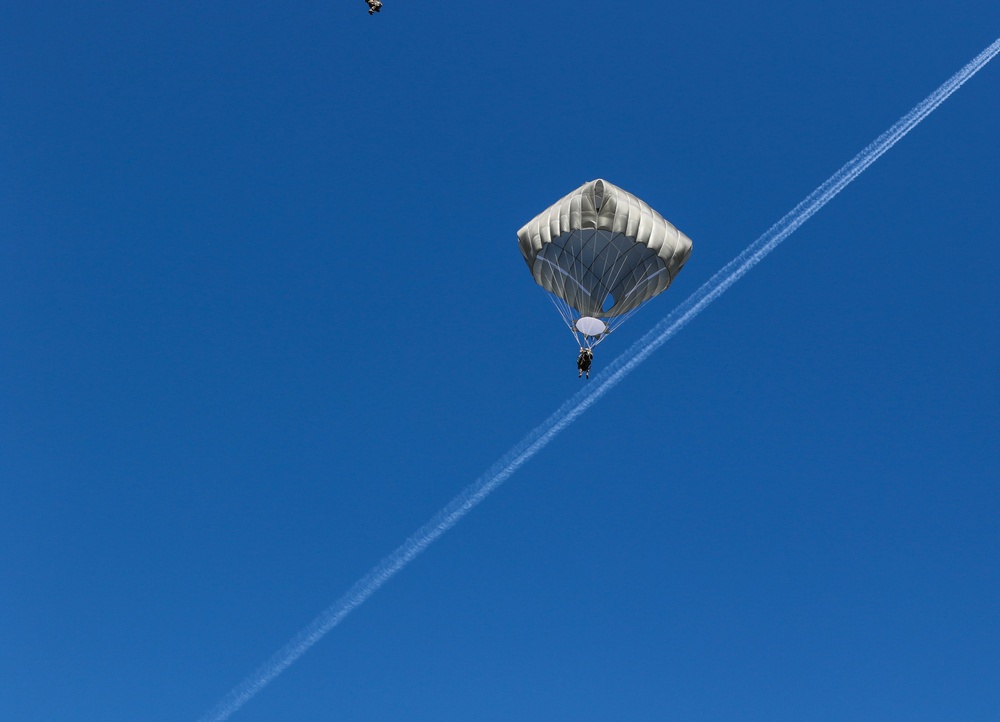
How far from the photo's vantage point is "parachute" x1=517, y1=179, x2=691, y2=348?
59.1m

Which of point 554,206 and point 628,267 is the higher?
point 554,206

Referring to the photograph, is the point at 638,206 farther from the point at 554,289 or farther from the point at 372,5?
the point at 372,5

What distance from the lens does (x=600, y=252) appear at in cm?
5997

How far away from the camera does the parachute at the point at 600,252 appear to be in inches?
2327

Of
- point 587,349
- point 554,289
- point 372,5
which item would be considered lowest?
point 587,349

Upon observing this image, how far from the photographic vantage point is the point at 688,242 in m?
61.6

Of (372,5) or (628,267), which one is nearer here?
(372,5)

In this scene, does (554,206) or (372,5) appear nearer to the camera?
(372,5)

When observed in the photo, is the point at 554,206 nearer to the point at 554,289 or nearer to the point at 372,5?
the point at 554,289

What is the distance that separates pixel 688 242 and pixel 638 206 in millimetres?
3798

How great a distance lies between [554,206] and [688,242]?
25.2 ft

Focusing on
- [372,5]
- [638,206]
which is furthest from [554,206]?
[372,5]

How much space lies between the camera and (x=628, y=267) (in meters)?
60.4

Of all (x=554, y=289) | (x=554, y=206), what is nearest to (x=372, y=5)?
(x=554, y=206)
